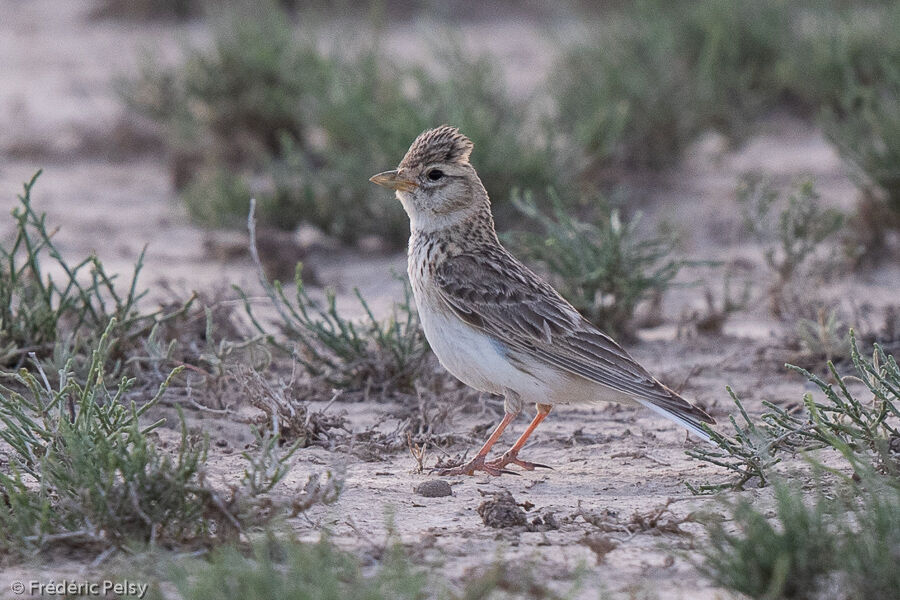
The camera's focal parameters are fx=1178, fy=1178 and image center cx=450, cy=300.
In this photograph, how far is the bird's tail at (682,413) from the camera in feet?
14.3

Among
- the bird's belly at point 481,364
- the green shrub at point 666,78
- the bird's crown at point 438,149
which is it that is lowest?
the bird's belly at point 481,364

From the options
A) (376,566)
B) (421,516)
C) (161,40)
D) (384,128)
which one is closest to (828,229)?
(384,128)

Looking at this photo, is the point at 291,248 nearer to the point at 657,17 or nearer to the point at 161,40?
the point at 657,17

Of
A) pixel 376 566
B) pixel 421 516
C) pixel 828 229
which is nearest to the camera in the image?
pixel 376 566

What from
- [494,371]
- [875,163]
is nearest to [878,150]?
[875,163]

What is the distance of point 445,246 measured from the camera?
16.5ft

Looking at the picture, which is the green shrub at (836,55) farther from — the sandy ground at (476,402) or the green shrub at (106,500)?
the green shrub at (106,500)

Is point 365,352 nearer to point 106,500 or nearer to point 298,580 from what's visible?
point 106,500

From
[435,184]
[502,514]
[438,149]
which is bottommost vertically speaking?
[502,514]

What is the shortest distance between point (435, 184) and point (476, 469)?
→ 4.23ft

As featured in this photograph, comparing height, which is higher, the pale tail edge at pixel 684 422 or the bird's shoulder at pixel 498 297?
the bird's shoulder at pixel 498 297

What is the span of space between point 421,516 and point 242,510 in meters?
0.68

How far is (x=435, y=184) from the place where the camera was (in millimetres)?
5133

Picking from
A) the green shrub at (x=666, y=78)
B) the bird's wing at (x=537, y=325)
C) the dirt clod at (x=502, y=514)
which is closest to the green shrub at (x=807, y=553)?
the dirt clod at (x=502, y=514)
